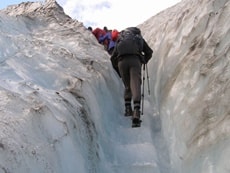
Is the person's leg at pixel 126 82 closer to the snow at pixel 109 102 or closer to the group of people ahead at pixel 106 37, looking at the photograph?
the snow at pixel 109 102

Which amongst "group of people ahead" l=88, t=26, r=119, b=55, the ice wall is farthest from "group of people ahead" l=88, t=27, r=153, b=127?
"group of people ahead" l=88, t=26, r=119, b=55

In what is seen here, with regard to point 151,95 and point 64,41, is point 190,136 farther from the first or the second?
point 64,41

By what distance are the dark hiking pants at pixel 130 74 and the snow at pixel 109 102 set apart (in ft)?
1.30

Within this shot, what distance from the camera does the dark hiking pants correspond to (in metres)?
8.55

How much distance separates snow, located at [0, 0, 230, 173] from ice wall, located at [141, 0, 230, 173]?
0.06 feet

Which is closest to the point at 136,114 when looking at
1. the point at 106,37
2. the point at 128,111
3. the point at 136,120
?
the point at 136,120

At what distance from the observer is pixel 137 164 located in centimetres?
693

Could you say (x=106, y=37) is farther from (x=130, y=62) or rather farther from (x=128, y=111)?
(x=128, y=111)

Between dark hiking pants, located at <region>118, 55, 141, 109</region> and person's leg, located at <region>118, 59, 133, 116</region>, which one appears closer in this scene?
dark hiking pants, located at <region>118, 55, 141, 109</region>

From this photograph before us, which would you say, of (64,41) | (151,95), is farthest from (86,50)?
(151,95)

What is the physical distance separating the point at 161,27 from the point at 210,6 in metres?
2.29

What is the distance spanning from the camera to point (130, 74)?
8.73 metres

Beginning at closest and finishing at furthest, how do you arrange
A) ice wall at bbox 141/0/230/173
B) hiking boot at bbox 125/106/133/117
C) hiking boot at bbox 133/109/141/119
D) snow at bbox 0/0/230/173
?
snow at bbox 0/0/230/173, ice wall at bbox 141/0/230/173, hiking boot at bbox 133/109/141/119, hiking boot at bbox 125/106/133/117

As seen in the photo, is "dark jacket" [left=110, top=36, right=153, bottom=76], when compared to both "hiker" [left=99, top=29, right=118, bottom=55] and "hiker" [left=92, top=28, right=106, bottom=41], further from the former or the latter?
"hiker" [left=92, top=28, right=106, bottom=41]
